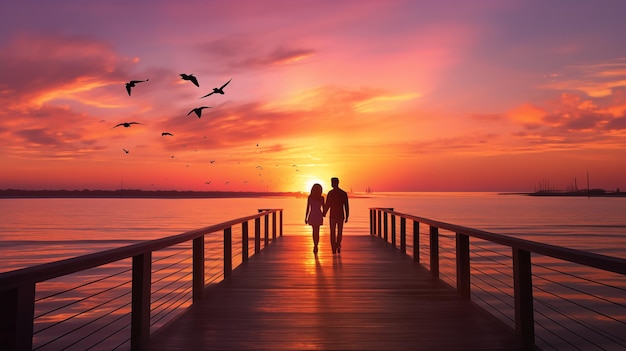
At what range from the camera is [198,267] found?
618 centimetres

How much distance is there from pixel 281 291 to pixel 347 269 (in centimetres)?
253

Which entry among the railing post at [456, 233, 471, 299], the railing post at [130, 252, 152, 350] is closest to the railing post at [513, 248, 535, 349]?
the railing post at [456, 233, 471, 299]

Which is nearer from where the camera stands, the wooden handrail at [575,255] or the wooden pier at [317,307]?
the wooden handrail at [575,255]

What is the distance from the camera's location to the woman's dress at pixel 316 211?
12.0 m

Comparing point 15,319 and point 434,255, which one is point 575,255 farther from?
point 434,255

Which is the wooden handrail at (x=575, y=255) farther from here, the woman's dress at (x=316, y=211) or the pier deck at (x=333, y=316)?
the woman's dress at (x=316, y=211)

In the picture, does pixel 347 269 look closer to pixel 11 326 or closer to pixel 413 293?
pixel 413 293

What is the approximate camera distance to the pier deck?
14.8 feet

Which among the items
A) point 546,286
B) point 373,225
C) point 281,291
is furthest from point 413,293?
point 373,225

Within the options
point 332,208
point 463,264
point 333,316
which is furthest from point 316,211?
point 333,316

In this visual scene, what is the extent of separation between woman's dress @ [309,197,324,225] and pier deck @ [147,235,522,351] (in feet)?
8.92

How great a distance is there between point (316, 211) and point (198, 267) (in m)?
6.01

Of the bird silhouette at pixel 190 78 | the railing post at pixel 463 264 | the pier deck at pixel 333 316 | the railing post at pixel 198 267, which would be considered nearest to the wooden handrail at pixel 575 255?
the pier deck at pixel 333 316

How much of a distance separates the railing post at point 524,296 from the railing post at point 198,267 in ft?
11.9
